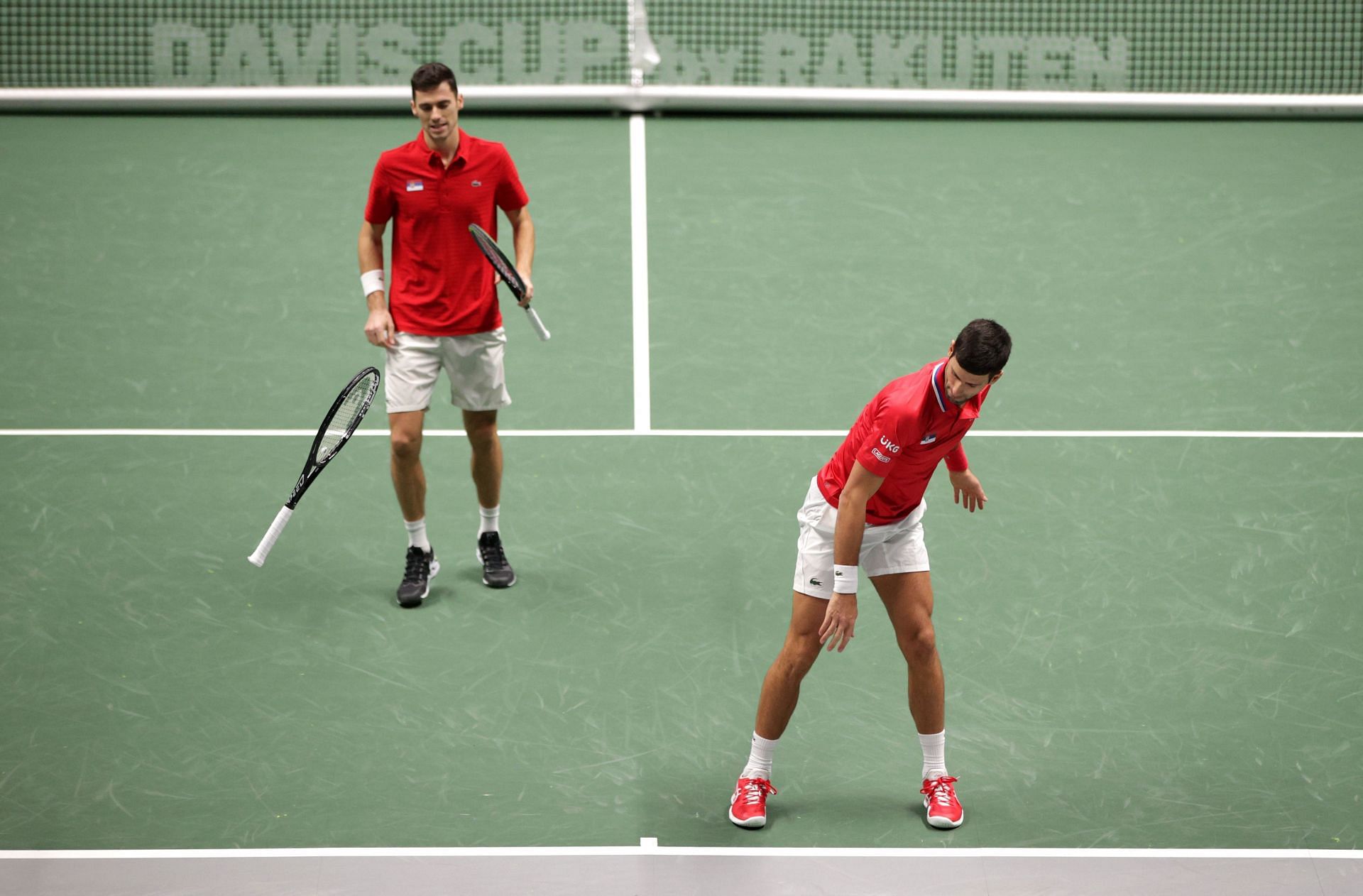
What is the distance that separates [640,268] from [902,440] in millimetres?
4343

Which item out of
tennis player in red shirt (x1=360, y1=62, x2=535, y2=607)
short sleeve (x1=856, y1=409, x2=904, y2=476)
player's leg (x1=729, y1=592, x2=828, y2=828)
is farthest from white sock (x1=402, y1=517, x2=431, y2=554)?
short sleeve (x1=856, y1=409, x2=904, y2=476)

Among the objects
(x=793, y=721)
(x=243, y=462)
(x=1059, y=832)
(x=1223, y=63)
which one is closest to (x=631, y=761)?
(x=793, y=721)

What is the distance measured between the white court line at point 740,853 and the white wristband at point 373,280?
210 centimetres

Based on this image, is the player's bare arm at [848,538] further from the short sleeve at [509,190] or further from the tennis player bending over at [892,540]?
the short sleeve at [509,190]

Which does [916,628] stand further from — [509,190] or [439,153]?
[439,153]

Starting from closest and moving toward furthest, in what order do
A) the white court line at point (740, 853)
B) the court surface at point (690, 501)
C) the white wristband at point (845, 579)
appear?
1. the white wristband at point (845, 579)
2. the white court line at point (740, 853)
3. the court surface at point (690, 501)

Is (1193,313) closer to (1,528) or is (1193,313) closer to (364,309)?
(364,309)

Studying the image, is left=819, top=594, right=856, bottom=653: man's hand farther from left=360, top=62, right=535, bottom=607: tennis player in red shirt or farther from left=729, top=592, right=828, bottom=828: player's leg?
left=360, top=62, right=535, bottom=607: tennis player in red shirt

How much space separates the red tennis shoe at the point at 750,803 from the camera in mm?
4750

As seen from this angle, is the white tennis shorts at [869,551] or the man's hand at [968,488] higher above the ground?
the man's hand at [968,488]

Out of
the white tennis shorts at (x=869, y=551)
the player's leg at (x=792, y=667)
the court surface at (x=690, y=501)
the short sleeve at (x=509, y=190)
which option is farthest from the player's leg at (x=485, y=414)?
the white tennis shorts at (x=869, y=551)

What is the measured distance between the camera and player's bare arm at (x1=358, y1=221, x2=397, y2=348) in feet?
18.6

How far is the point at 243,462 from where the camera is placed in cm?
677

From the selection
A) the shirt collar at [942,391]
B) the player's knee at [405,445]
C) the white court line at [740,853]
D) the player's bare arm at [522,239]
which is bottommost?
the white court line at [740,853]
